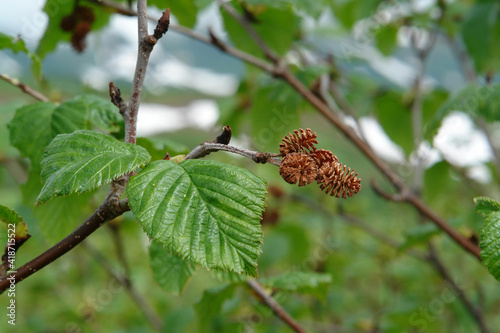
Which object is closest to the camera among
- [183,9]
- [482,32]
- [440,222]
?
[440,222]

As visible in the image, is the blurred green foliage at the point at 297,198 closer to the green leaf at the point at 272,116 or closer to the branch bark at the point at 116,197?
the green leaf at the point at 272,116

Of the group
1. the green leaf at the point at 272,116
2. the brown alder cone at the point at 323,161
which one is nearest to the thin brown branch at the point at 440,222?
the green leaf at the point at 272,116

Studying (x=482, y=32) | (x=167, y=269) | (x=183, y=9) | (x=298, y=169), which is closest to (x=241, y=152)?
(x=298, y=169)

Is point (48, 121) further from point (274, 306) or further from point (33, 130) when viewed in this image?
point (274, 306)

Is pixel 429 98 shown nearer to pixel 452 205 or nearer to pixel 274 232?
pixel 274 232

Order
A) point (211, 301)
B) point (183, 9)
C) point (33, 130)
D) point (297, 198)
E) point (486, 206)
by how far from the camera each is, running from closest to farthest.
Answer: point (486, 206) < point (33, 130) < point (211, 301) < point (183, 9) < point (297, 198)

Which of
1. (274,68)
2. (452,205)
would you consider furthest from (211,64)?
(274,68)

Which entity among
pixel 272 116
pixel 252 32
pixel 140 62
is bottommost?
pixel 140 62
